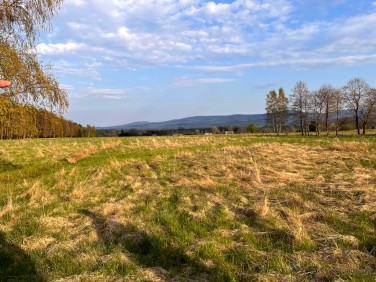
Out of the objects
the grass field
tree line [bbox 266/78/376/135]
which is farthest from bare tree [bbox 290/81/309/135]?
the grass field

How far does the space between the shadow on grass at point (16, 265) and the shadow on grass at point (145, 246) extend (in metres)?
1.23

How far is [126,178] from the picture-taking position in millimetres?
12242

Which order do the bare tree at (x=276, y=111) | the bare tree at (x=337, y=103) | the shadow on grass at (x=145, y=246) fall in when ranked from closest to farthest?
1. the shadow on grass at (x=145, y=246)
2. the bare tree at (x=337, y=103)
3. the bare tree at (x=276, y=111)

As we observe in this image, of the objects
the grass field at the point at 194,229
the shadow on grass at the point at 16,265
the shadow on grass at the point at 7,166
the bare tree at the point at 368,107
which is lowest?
the shadow on grass at the point at 16,265

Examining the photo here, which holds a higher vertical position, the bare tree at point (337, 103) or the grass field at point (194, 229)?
the bare tree at point (337, 103)

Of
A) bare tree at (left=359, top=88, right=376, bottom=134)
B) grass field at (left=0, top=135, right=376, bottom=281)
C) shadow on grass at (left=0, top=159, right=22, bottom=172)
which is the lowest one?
grass field at (left=0, top=135, right=376, bottom=281)

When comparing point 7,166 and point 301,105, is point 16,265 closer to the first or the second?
point 7,166

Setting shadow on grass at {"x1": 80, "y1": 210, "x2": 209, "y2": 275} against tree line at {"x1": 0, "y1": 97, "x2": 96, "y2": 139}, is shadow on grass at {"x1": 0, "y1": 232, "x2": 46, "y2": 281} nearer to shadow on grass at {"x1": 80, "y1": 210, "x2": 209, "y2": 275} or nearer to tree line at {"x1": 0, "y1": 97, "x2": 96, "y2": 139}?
shadow on grass at {"x1": 80, "y1": 210, "x2": 209, "y2": 275}

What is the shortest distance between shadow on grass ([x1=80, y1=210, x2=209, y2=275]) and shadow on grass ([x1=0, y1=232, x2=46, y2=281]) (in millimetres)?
1233

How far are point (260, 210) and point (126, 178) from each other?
644 centimetres

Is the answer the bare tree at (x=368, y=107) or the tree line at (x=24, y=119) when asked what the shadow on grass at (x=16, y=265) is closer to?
the tree line at (x=24, y=119)

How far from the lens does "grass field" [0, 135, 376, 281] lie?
474 cm

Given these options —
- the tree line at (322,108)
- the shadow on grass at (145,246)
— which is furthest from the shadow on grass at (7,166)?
the tree line at (322,108)

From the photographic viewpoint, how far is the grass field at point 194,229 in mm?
4742
